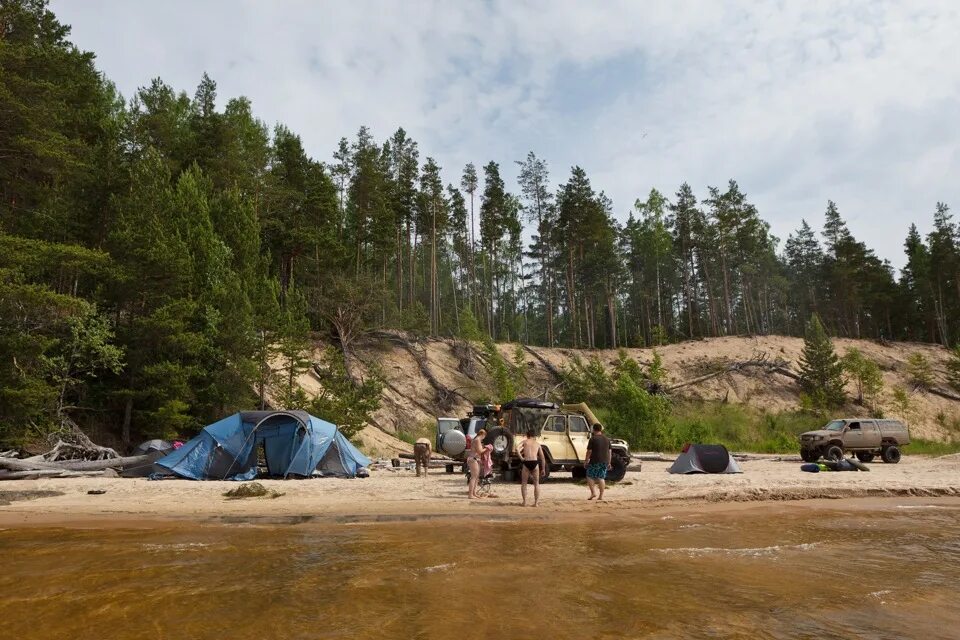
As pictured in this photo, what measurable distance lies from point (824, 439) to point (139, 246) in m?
28.4

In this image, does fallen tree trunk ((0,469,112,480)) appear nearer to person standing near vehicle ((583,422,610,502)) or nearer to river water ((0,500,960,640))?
river water ((0,500,960,640))

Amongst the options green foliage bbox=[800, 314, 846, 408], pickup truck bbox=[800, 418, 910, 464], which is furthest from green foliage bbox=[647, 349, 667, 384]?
pickup truck bbox=[800, 418, 910, 464]

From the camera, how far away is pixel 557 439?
15352mm

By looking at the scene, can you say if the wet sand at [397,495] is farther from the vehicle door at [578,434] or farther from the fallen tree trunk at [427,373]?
the fallen tree trunk at [427,373]

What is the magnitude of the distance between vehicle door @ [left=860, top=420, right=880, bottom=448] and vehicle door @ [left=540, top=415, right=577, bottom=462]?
47.8 feet

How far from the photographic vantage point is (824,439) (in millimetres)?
22109

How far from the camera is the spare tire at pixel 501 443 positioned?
14742mm

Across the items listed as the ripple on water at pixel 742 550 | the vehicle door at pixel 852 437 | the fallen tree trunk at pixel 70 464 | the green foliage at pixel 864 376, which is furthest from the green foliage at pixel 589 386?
the ripple on water at pixel 742 550

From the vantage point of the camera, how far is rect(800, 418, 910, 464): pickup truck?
22109 millimetres

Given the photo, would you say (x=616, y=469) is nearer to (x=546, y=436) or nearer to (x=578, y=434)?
(x=578, y=434)

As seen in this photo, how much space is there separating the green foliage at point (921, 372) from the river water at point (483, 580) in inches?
1812

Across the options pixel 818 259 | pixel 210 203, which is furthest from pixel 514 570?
pixel 818 259

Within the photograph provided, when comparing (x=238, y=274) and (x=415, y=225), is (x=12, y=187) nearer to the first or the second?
(x=238, y=274)

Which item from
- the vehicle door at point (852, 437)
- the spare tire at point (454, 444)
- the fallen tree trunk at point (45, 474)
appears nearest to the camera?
the fallen tree trunk at point (45, 474)
